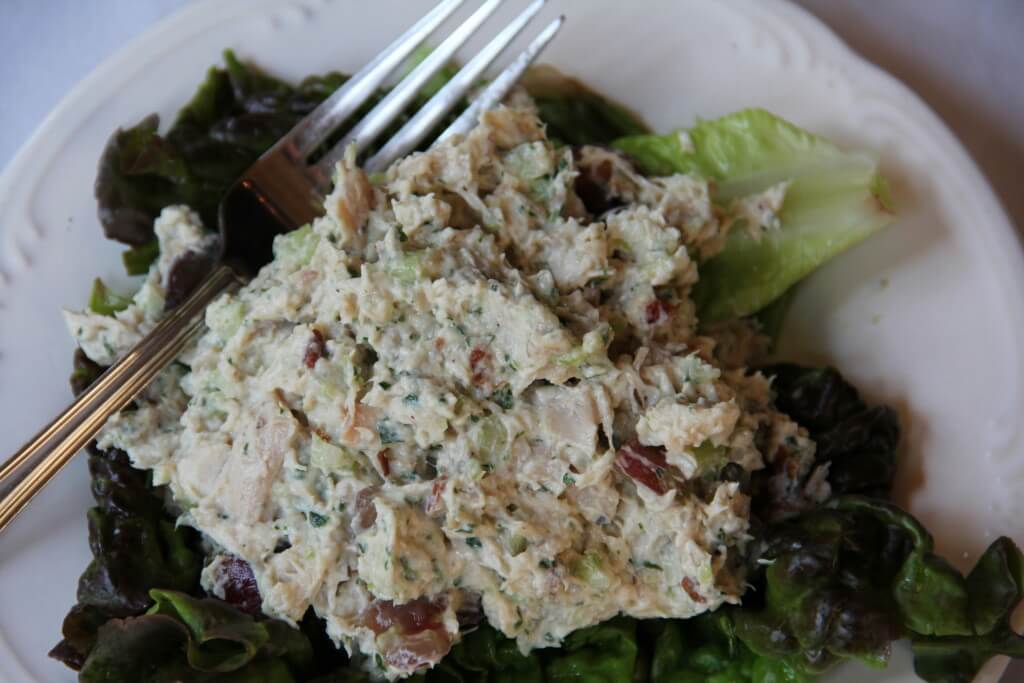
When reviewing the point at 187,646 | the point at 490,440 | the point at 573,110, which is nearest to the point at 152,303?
the point at 187,646

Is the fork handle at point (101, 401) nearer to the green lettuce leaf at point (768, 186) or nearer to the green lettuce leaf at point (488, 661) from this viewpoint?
the green lettuce leaf at point (488, 661)

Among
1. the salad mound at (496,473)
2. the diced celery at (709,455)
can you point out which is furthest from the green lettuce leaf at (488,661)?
the diced celery at (709,455)

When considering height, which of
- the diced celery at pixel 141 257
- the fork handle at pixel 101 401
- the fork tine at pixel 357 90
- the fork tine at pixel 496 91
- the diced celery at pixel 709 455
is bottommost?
the diced celery at pixel 709 455

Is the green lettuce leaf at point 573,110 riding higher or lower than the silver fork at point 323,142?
lower

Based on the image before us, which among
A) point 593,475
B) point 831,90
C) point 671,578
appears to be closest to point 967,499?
point 671,578

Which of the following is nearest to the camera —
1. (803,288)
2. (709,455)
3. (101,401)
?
(709,455)

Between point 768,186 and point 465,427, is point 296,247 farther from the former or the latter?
point 768,186

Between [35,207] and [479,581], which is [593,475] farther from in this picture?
[35,207]
